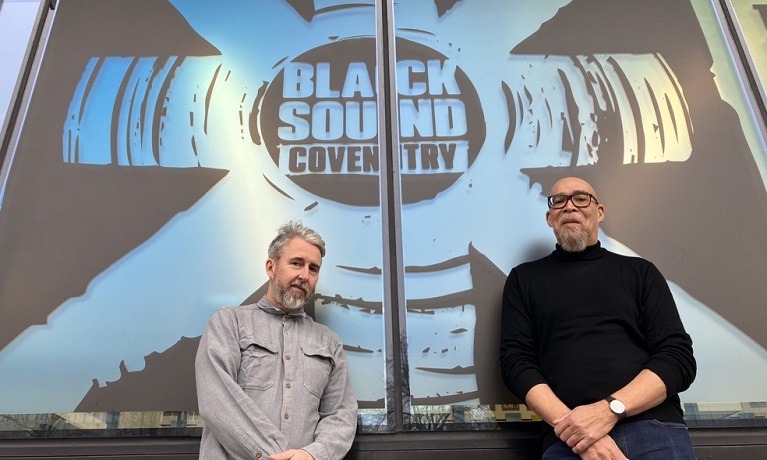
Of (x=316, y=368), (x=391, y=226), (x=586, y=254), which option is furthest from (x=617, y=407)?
(x=391, y=226)

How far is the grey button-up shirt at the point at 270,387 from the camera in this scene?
1697 mm

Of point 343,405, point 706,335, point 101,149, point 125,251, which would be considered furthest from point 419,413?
point 101,149

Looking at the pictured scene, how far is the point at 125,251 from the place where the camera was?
2.47 metres

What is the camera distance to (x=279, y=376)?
1860 mm

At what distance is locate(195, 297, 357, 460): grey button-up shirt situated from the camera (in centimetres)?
170

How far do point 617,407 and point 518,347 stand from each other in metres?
0.37

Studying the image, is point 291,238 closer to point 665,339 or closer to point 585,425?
point 585,425

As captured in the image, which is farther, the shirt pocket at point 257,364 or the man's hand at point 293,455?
the shirt pocket at point 257,364

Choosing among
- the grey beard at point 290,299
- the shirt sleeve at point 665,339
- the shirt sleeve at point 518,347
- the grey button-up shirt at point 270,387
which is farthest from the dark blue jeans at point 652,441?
the grey beard at point 290,299

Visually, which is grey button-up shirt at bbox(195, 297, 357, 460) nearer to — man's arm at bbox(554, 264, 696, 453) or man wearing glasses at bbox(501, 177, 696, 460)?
man wearing glasses at bbox(501, 177, 696, 460)

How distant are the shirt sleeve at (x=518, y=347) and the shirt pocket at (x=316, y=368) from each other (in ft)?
1.90

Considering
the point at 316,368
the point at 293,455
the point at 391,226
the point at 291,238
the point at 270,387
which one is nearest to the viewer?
the point at 293,455

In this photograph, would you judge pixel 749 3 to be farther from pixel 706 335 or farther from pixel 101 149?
pixel 101 149

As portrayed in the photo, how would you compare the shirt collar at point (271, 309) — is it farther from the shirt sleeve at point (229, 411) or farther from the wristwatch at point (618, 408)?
the wristwatch at point (618, 408)
